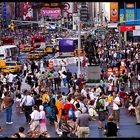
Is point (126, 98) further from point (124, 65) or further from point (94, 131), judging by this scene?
point (124, 65)

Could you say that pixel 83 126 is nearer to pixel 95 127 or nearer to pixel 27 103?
pixel 95 127

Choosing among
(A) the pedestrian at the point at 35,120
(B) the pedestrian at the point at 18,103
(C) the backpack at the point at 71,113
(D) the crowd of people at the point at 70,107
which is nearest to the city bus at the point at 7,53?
(D) the crowd of people at the point at 70,107

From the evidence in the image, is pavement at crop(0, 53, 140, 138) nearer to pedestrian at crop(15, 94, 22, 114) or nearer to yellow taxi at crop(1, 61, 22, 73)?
pedestrian at crop(15, 94, 22, 114)

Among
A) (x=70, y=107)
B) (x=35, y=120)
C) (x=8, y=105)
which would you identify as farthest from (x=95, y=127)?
(x=35, y=120)

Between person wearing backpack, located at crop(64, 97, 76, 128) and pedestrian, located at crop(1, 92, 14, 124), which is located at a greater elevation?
person wearing backpack, located at crop(64, 97, 76, 128)

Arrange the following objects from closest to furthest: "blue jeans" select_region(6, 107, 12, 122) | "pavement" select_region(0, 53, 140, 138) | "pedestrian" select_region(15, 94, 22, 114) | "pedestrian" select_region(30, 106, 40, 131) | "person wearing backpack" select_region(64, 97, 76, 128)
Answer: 1. "pedestrian" select_region(30, 106, 40, 131)
2. "person wearing backpack" select_region(64, 97, 76, 128)
3. "pavement" select_region(0, 53, 140, 138)
4. "blue jeans" select_region(6, 107, 12, 122)
5. "pedestrian" select_region(15, 94, 22, 114)

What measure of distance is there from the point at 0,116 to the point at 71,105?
5654mm

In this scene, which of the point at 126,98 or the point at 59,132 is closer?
the point at 59,132

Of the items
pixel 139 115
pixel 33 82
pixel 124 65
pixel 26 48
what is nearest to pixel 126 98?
pixel 139 115

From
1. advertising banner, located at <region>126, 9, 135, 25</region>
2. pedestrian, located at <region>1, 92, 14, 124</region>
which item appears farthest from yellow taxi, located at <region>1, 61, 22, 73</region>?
advertising banner, located at <region>126, 9, 135, 25</region>

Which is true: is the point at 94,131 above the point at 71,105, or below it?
below

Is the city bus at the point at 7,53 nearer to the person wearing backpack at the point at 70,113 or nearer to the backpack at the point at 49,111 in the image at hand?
the backpack at the point at 49,111

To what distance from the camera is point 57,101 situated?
55.3 feet

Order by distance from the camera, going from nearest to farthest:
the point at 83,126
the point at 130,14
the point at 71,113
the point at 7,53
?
the point at 83,126
the point at 71,113
the point at 7,53
the point at 130,14
